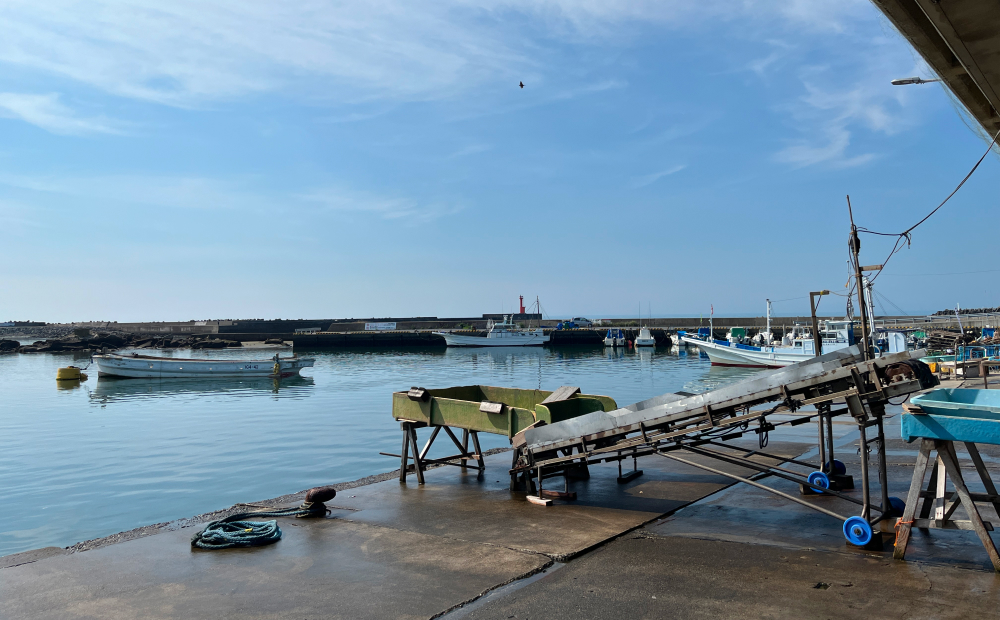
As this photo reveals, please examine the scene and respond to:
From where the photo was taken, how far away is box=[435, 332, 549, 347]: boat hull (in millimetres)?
87312

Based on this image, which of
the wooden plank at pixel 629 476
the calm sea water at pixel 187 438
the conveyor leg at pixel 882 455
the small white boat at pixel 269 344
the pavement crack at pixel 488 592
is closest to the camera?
the pavement crack at pixel 488 592

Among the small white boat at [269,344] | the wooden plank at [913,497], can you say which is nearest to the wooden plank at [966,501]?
the wooden plank at [913,497]

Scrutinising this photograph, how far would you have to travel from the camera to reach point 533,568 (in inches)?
239

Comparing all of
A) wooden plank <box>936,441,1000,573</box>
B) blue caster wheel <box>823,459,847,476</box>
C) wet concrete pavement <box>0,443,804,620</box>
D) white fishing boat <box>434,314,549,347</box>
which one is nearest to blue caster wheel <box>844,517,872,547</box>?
wooden plank <box>936,441,1000,573</box>

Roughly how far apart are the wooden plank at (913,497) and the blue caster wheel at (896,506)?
1340 millimetres

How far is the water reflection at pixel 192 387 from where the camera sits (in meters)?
37.2

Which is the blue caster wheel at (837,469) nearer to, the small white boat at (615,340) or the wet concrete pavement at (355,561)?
the wet concrete pavement at (355,561)

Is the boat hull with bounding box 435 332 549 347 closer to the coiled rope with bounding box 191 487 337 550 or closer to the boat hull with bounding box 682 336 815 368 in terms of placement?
the boat hull with bounding box 682 336 815 368

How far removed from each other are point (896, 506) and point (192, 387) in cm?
4114

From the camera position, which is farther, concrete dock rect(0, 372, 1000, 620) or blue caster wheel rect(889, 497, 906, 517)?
blue caster wheel rect(889, 497, 906, 517)

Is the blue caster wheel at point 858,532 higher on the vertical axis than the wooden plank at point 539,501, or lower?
higher

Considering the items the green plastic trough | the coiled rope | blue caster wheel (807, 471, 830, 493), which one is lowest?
the coiled rope

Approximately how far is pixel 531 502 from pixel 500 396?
316 centimetres

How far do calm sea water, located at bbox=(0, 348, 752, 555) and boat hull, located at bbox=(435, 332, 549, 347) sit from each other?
3628 centimetres
